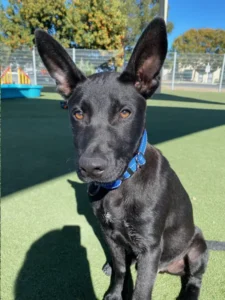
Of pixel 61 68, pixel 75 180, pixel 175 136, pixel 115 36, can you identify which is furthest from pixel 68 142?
pixel 115 36

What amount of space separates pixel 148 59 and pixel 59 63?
69cm

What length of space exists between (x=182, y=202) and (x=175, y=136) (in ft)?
15.2

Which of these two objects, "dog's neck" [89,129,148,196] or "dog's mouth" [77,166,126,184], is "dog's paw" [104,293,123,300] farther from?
"dog's mouth" [77,166,126,184]

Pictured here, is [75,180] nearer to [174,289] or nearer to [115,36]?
[174,289]

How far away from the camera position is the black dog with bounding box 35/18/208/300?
69.8 inches

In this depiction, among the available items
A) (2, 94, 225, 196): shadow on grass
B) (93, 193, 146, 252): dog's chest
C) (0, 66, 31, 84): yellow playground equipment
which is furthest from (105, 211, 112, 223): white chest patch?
(0, 66, 31, 84): yellow playground equipment

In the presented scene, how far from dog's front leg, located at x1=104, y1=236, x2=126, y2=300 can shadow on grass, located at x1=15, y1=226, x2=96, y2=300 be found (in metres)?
0.17

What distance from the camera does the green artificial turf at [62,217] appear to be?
87.3 inches

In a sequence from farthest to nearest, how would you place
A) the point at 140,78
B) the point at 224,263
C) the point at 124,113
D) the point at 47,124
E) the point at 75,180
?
the point at 47,124 < the point at 75,180 < the point at 224,263 < the point at 140,78 < the point at 124,113

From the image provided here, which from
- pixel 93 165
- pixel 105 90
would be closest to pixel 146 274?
pixel 93 165

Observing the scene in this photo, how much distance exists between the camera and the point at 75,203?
3520mm

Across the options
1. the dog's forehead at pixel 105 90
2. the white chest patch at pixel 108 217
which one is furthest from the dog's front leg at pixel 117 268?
the dog's forehead at pixel 105 90

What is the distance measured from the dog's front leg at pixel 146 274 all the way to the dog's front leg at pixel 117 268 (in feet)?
0.94

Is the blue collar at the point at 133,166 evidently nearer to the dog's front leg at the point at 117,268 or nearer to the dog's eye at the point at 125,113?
the dog's eye at the point at 125,113
